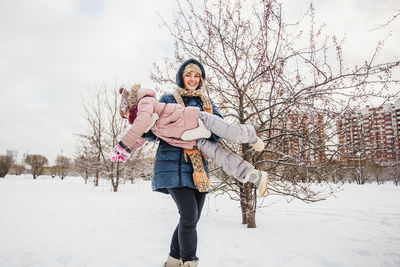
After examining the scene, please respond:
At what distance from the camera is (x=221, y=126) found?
5.02 feet

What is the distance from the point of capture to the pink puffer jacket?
1461mm

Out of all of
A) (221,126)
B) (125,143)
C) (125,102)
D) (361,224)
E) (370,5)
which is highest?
(370,5)

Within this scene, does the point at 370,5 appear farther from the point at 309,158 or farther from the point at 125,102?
the point at 125,102

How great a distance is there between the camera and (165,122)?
155cm

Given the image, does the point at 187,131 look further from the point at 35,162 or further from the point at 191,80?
the point at 35,162

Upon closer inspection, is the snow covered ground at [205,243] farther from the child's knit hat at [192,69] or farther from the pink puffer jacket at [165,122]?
the child's knit hat at [192,69]

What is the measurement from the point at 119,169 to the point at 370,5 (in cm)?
1032

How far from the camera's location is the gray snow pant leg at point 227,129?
1517mm

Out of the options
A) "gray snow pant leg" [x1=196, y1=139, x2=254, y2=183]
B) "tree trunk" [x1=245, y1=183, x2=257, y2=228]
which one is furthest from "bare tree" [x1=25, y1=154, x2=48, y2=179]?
"gray snow pant leg" [x1=196, y1=139, x2=254, y2=183]

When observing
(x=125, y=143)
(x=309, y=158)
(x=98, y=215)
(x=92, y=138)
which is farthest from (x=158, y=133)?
(x=92, y=138)

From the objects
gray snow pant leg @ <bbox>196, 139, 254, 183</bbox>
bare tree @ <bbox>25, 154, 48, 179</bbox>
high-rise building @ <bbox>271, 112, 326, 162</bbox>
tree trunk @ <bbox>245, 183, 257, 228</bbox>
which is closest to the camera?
gray snow pant leg @ <bbox>196, 139, 254, 183</bbox>

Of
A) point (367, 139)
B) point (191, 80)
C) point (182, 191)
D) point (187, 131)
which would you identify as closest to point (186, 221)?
point (182, 191)

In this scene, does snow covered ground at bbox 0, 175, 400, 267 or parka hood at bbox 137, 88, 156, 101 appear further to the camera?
snow covered ground at bbox 0, 175, 400, 267

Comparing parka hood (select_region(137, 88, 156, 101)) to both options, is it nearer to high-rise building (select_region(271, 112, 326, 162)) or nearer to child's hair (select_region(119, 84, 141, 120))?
child's hair (select_region(119, 84, 141, 120))
